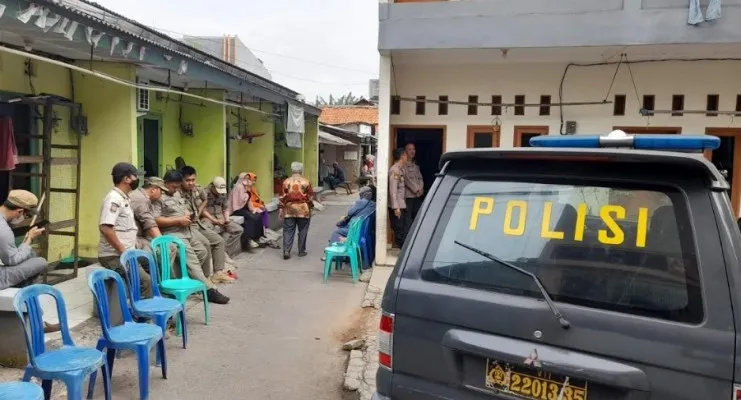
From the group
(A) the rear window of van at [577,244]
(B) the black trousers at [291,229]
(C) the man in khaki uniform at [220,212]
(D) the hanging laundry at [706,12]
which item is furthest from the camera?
(B) the black trousers at [291,229]

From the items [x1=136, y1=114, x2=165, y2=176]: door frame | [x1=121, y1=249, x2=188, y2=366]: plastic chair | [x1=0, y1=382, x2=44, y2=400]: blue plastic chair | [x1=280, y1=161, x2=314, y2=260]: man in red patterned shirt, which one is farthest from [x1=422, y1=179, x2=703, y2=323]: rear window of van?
[x1=136, y1=114, x2=165, y2=176]: door frame

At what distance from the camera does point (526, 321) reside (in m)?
2.01

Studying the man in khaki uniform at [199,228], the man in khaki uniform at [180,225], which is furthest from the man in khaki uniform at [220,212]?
the man in khaki uniform at [180,225]

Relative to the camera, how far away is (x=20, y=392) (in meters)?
2.61

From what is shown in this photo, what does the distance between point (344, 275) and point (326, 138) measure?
40.9ft

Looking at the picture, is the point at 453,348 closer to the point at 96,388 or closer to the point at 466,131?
the point at 96,388

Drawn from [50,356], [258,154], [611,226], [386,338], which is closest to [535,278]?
[611,226]

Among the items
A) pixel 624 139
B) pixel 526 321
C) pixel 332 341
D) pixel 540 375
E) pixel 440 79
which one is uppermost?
pixel 440 79

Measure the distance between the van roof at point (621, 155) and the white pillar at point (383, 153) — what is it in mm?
5153

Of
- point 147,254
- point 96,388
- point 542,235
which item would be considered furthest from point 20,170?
point 542,235

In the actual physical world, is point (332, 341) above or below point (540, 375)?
below

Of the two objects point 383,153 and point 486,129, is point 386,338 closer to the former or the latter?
point 383,153

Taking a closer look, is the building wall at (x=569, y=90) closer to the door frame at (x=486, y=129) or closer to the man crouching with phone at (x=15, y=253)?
the door frame at (x=486, y=129)

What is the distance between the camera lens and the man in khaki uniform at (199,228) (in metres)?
6.80
